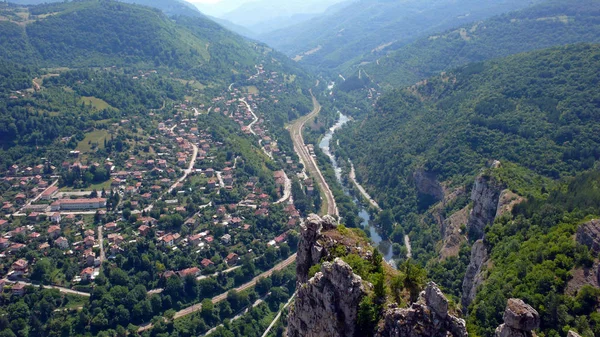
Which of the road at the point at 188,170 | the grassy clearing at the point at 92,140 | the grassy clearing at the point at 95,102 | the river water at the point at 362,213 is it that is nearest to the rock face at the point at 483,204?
the river water at the point at 362,213

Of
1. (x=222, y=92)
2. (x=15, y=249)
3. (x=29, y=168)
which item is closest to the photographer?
(x=15, y=249)

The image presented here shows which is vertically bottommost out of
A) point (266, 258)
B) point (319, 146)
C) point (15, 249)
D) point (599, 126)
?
point (319, 146)

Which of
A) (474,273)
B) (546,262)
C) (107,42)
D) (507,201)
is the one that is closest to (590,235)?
(546,262)

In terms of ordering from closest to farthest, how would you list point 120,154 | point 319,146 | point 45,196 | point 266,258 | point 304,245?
point 304,245 < point 266,258 < point 45,196 < point 120,154 < point 319,146

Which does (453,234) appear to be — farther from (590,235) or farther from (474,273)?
(590,235)

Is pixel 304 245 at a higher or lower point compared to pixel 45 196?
higher

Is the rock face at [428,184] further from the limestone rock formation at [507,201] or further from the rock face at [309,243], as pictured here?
the rock face at [309,243]

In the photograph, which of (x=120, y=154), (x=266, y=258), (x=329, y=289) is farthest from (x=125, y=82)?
(x=329, y=289)

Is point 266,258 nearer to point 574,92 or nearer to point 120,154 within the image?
point 120,154
